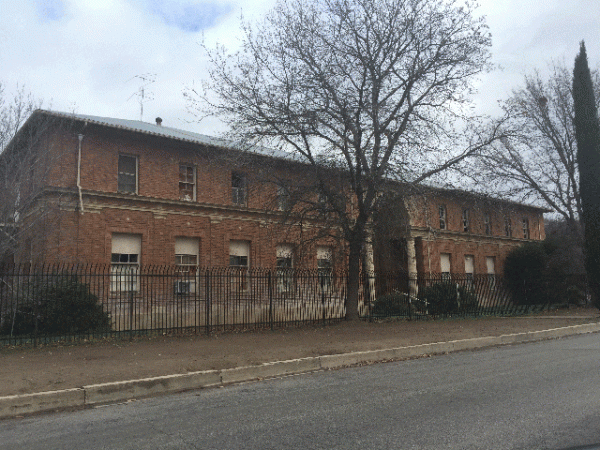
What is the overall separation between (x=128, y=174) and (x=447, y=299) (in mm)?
14451

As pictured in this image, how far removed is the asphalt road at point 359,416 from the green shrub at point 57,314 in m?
8.34

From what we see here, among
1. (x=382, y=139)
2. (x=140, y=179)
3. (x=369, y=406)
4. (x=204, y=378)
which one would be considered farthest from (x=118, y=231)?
(x=369, y=406)

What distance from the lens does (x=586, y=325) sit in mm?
17562

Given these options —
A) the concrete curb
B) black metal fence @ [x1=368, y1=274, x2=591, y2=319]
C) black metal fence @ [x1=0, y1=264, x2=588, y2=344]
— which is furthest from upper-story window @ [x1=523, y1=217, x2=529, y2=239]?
the concrete curb

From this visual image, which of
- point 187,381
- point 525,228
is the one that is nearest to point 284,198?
point 187,381

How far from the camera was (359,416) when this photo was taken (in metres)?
5.75

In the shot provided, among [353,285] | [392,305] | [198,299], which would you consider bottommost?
[392,305]

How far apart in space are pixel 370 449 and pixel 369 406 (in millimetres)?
1762

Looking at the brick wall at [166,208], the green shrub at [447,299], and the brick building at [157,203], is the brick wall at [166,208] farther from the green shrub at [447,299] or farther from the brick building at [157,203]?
the green shrub at [447,299]

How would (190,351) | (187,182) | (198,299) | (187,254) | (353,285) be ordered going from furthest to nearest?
1. (187,182)
2. (187,254)
3. (353,285)
4. (198,299)
5. (190,351)

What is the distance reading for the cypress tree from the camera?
25.4 m

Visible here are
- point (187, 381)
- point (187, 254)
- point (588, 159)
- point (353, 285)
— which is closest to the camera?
point (187, 381)

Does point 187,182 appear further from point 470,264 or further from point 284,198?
point 470,264

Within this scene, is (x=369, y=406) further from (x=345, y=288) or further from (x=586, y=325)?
(x=586, y=325)
